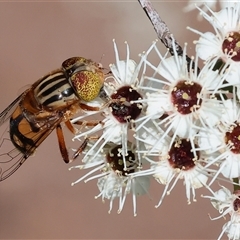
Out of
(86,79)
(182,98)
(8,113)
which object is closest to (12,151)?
(8,113)

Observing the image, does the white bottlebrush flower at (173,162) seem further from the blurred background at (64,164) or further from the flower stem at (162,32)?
the blurred background at (64,164)

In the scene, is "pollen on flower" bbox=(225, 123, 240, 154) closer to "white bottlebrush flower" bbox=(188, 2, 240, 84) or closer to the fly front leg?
"white bottlebrush flower" bbox=(188, 2, 240, 84)

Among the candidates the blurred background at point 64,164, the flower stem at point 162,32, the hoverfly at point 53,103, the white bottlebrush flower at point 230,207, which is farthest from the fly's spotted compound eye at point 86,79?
the blurred background at point 64,164

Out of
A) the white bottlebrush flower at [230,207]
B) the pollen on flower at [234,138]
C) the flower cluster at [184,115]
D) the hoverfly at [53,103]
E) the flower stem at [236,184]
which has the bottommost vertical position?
the white bottlebrush flower at [230,207]

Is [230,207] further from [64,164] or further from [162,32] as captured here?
[64,164]

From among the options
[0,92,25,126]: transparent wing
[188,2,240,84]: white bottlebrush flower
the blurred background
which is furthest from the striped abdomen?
the blurred background

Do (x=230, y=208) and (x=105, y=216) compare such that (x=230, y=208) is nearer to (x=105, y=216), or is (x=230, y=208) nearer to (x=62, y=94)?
(x=62, y=94)
